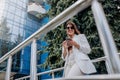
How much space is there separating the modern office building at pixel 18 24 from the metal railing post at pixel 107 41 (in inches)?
797

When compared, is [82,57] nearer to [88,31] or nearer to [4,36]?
[88,31]

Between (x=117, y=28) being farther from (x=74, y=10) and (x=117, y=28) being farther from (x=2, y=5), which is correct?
(x=2, y=5)

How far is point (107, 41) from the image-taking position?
38.9 inches

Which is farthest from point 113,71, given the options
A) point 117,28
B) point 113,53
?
point 117,28

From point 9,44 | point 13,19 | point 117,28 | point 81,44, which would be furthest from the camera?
point 13,19

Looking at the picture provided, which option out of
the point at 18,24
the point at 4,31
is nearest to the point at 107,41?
the point at 4,31

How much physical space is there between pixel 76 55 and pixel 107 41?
85cm

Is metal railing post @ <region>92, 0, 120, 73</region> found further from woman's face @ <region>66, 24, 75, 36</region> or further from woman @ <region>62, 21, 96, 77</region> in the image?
woman's face @ <region>66, 24, 75, 36</region>

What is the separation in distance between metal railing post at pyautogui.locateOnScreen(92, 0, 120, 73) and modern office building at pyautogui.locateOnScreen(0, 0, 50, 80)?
20.2 m

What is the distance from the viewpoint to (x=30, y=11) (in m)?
23.9

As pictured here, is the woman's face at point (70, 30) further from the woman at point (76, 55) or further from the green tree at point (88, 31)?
the green tree at point (88, 31)

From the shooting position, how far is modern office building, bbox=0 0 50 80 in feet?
73.5

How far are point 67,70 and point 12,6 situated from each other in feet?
77.3

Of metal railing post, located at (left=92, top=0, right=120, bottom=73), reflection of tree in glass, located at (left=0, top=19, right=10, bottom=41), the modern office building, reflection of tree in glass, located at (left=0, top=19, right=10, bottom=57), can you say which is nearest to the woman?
metal railing post, located at (left=92, top=0, right=120, bottom=73)
